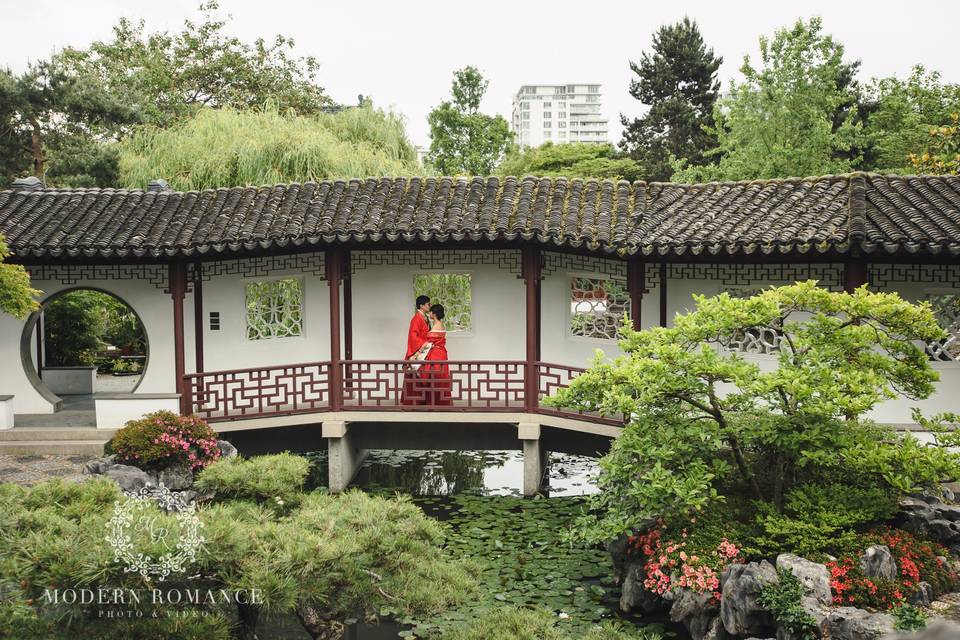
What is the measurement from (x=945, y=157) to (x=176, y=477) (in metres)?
15.7

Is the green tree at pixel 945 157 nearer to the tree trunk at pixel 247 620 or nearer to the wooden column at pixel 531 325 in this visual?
the wooden column at pixel 531 325

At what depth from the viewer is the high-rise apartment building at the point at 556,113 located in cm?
12431

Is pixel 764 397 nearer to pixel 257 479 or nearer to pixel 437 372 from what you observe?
pixel 257 479

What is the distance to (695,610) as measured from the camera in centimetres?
750

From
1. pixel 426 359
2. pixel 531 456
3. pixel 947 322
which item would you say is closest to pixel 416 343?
pixel 426 359

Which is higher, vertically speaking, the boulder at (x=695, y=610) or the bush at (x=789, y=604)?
the bush at (x=789, y=604)

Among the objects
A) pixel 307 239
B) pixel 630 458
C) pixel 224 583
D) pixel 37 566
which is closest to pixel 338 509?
pixel 224 583

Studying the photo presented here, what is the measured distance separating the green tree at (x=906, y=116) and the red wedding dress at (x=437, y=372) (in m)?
15.7

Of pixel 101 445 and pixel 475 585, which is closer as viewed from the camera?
pixel 475 585

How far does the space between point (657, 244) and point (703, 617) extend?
15.0ft

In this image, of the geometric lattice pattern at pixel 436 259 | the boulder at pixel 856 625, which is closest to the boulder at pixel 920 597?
the boulder at pixel 856 625

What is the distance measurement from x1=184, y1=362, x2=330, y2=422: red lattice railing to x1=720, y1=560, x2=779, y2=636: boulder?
600cm

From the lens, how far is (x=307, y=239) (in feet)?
36.7

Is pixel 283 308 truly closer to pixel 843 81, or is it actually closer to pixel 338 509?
pixel 338 509
